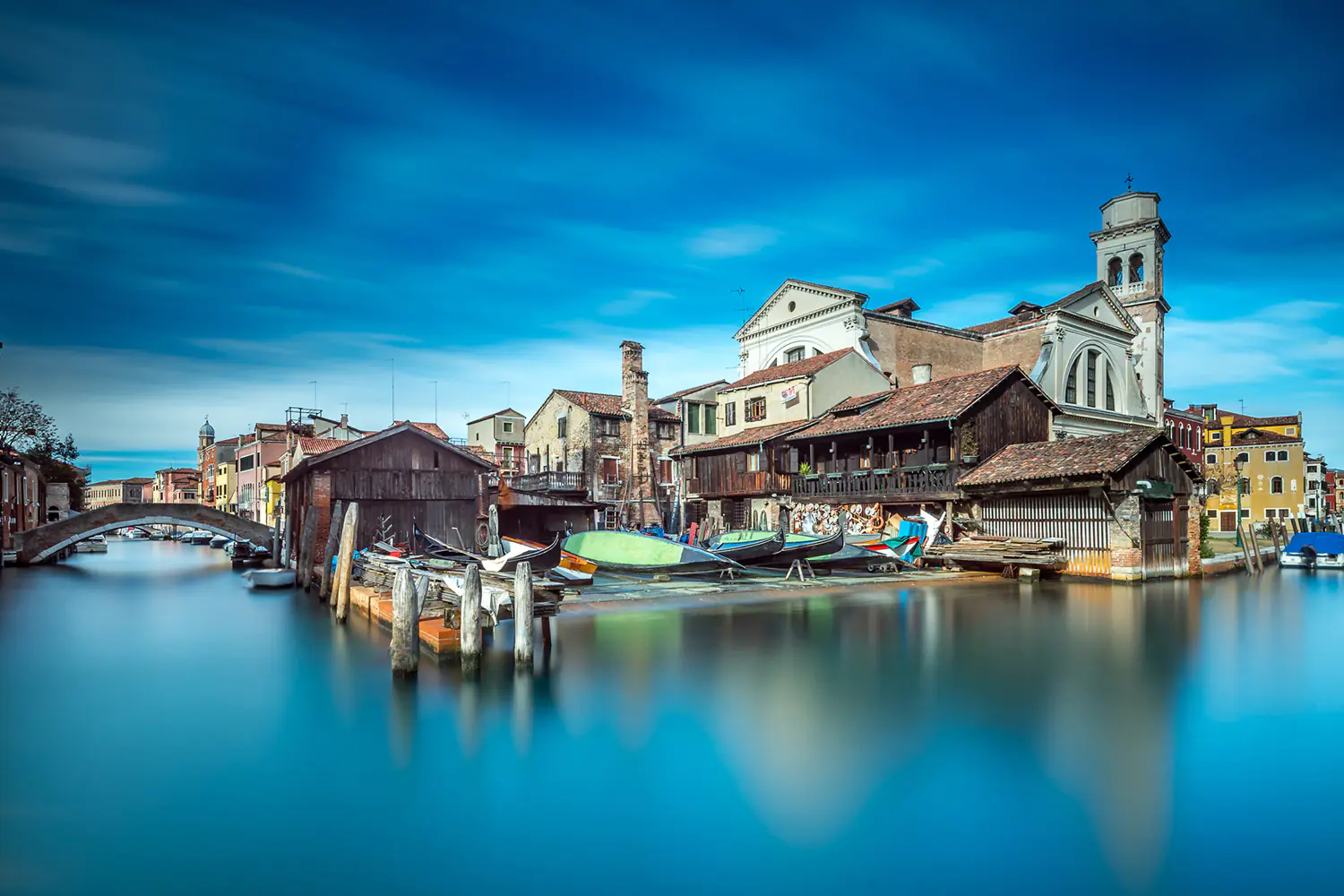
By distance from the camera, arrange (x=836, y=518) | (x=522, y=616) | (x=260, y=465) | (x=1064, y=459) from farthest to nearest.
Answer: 1. (x=260, y=465)
2. (x=836, y=518)
3. (x=1064, y=459)
4. (x=522, y=616)

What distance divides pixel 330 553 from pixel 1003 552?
690 inches

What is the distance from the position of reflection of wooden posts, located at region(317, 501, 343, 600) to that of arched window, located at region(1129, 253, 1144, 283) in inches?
1458

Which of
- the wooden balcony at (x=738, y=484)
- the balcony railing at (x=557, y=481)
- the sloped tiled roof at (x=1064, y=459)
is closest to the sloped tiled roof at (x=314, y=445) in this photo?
the balcony railing at (x=557, y=481)

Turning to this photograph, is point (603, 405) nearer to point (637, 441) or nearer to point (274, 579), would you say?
point (637, 441)

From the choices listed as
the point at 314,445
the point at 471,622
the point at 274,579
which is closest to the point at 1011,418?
the point at 471,622

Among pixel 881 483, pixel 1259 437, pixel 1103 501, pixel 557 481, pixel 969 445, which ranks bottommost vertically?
pixel 1103 501

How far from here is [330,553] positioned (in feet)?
69.9

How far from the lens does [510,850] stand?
6.09m

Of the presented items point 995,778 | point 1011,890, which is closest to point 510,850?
point 1011,890

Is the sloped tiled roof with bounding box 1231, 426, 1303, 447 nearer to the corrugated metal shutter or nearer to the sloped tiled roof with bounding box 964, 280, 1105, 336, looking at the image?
the sloped tiled roof with bounding box 964, 280, 1105, 336

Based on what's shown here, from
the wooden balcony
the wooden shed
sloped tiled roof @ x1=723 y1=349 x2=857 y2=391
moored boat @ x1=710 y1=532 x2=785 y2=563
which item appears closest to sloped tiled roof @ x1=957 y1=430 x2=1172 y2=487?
moored boat @ x1=710 y1=532 x2=785 y2=563

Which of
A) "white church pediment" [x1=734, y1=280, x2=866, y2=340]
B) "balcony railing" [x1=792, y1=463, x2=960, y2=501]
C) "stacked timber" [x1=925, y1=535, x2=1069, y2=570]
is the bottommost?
"stacked timber" [x1=925, y1=535, x2=1069, y2=570]

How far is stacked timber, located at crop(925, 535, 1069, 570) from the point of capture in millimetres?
21158

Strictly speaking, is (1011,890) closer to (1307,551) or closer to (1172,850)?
(1172,850)
